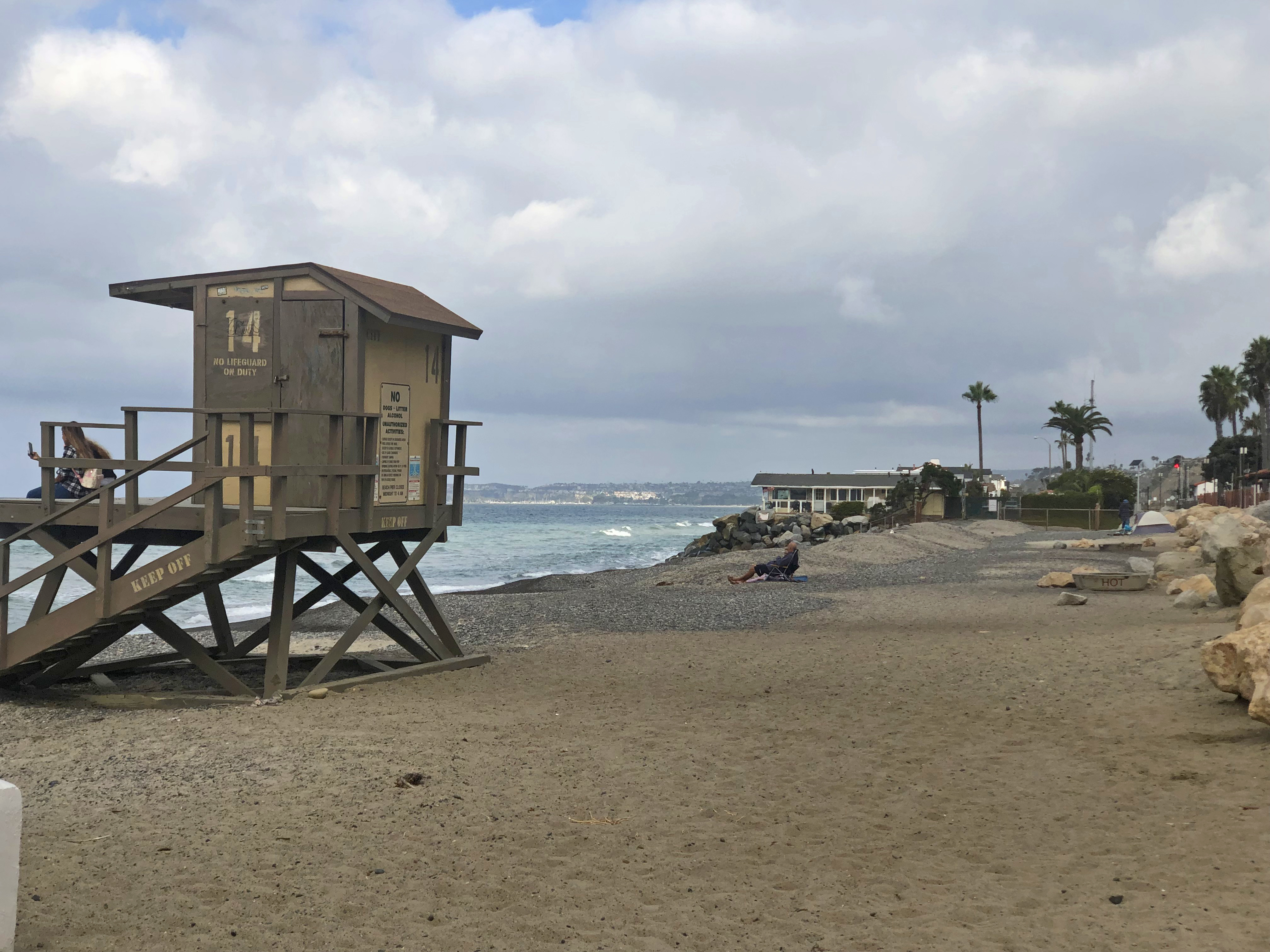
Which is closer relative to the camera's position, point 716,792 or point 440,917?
point 440,917

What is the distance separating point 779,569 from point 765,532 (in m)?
23.4

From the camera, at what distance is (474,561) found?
179ft

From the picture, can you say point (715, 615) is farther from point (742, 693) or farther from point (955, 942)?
point (955, 942)

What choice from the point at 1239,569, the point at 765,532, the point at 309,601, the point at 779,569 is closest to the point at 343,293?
the point at 309,601

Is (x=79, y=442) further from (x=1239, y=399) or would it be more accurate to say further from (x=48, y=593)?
(x=1239, y=399)

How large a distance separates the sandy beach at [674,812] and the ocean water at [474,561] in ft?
21.1

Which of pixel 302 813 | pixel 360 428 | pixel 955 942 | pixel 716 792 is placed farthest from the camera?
pixel 360 428

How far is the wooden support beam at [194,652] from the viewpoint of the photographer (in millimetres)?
10539

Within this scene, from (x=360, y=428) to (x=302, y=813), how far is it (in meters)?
4.99

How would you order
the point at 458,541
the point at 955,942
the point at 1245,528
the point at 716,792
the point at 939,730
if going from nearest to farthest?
the point at 955,942, the point at 716,792, the point at 939,730, the point at 1245,528, the point at 458,541

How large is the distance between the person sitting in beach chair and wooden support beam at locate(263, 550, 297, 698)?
17654 millimetres

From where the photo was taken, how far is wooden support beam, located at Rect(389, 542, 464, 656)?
40.5 feet

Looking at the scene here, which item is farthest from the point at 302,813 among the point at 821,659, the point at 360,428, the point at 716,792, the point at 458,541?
the point at 458,541

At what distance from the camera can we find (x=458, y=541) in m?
79.0
